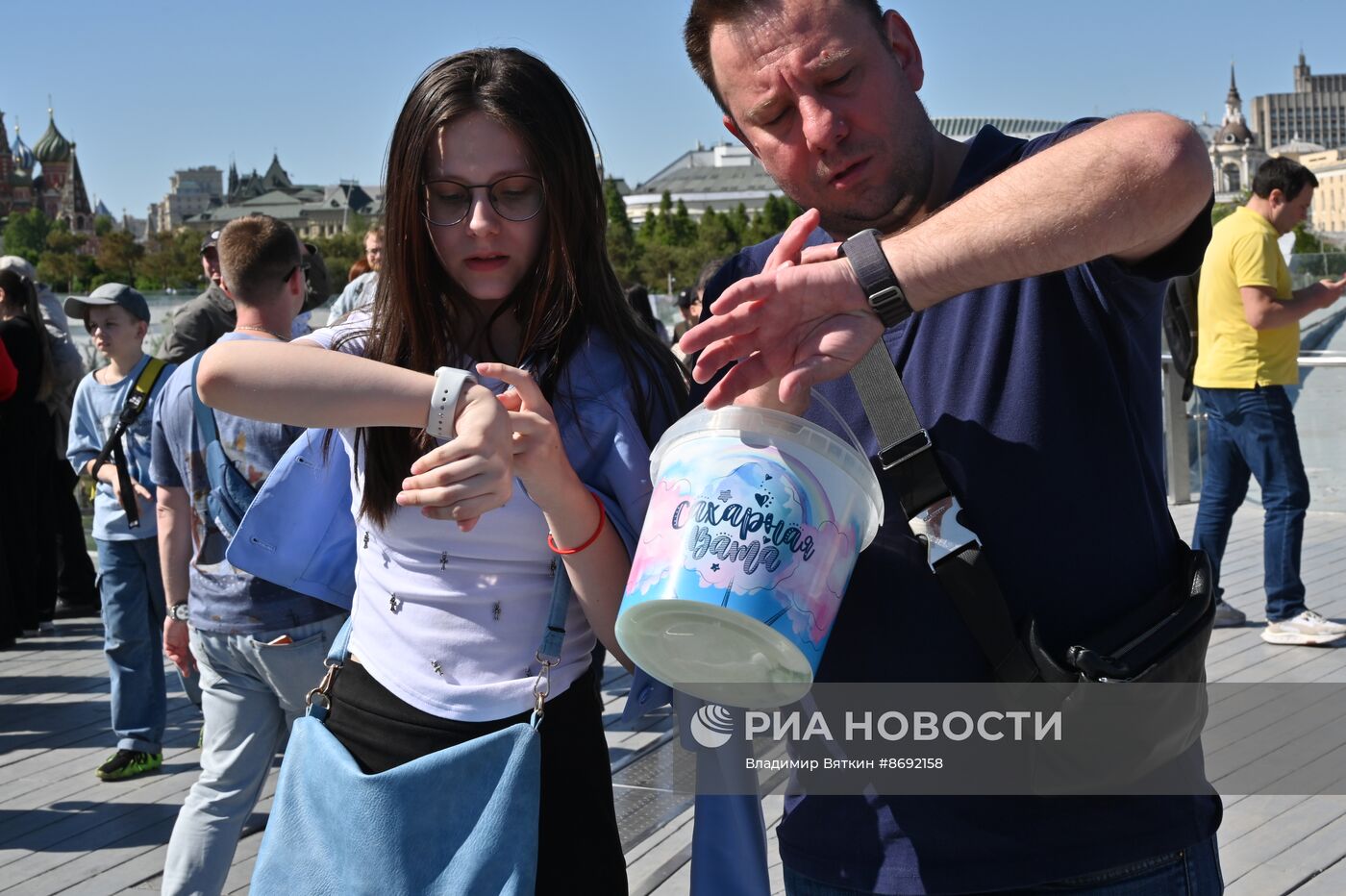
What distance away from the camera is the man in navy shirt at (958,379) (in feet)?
4.51

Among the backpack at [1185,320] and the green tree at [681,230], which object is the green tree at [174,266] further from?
the backpack at [1185,320]

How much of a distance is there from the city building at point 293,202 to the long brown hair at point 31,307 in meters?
132

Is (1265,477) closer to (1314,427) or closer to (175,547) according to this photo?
(1314,427)

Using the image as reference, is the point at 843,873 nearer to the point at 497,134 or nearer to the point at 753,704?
the point at 753,704

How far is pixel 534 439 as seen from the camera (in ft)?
5.56

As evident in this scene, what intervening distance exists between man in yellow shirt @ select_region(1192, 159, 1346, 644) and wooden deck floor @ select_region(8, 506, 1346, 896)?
0.97 ft

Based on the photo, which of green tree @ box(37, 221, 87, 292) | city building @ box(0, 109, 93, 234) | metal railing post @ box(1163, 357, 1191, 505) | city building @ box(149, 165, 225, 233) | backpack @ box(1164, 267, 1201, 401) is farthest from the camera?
city building @ box(149, 165, 225, 233)

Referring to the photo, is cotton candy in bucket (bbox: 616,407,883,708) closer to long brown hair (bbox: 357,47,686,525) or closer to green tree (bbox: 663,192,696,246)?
long brown hair (bbox: 357,47,686,525)

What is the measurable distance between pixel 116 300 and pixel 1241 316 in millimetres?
4932

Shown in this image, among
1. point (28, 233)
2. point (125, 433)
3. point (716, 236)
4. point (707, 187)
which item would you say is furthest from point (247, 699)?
point (707, 187)

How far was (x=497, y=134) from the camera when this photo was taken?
1948 mm

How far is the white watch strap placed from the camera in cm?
168

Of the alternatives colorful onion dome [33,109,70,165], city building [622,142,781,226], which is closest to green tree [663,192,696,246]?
city building [622,142,781,226]

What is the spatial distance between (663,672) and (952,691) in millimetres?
364
